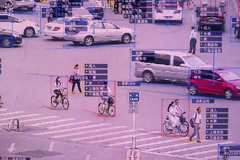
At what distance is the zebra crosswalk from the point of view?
28.5 metres

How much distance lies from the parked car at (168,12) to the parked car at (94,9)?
192 centimetres

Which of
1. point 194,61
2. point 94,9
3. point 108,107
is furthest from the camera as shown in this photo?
point 94,9

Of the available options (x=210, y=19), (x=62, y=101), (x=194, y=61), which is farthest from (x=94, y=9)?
(x=210, y=19)

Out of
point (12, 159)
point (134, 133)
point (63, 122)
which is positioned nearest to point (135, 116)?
point (134, 133)

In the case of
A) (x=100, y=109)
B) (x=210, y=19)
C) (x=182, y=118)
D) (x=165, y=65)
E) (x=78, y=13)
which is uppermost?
(x=78, y=13)

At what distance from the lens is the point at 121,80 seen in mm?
29375

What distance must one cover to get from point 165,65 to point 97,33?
2663 millimetres

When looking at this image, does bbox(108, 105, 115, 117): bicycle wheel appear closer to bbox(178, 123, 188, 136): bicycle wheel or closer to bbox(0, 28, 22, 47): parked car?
bbox(178, 123, 188, 136): bicycle wheel

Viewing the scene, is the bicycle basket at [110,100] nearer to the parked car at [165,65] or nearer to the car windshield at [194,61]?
the parked car at [165,65]

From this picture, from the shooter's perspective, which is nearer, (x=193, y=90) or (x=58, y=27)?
(x=193, y=90)

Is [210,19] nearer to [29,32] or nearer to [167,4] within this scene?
[167,4]

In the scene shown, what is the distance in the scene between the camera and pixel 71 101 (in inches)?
1156

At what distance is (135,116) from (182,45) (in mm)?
2993

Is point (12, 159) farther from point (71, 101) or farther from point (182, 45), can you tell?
point (182, 45)
